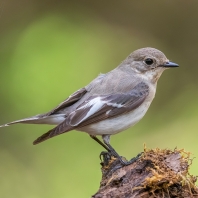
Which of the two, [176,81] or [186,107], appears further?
[176,81]

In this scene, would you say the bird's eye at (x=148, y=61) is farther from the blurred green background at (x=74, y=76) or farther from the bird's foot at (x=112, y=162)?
the blurred green background at (x=74, y=76)

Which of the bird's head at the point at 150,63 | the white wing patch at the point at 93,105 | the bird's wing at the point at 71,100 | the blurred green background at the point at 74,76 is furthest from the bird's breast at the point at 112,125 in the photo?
the blurred green background at the point at 74,76

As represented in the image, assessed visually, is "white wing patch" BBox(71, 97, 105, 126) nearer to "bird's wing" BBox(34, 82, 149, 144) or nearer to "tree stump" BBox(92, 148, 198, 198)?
"bird's wing" BBox(34, 82, 149, 144)

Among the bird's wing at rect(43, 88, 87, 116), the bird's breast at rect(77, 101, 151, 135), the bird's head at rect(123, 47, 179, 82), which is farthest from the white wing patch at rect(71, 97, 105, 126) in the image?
the bird's head at rect(123, 47, 179, 82)

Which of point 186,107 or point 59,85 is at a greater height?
point 59,85

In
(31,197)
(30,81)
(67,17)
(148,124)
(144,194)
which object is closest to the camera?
(144,194)

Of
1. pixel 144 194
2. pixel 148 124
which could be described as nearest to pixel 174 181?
pixel 144 194

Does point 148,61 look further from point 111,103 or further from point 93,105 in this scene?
point 93,105

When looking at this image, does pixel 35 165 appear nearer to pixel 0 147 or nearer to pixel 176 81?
pixel 0 147
